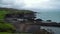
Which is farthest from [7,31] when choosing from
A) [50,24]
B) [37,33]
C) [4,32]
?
[50,24]

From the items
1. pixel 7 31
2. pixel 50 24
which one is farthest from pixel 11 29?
pixel 50 24

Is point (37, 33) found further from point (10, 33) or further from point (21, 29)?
point (21, 29)

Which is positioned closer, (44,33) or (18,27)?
(44,33)

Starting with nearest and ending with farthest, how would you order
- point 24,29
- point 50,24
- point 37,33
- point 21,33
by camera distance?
point 37,33 → point 21,33 → point 24,29 → point 50,24

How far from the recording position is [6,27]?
23.5 metres

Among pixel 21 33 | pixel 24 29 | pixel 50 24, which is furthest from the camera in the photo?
pixel 50 24

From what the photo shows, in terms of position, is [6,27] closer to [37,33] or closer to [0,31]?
[0,31]

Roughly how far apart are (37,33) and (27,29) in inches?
193

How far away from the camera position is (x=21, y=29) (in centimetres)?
2594

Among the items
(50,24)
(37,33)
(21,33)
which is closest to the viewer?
(37,33)

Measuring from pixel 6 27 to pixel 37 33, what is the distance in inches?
172

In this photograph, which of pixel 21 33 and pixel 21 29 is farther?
pixel 21 29

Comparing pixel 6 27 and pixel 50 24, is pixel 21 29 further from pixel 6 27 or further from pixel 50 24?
pixel 50 24

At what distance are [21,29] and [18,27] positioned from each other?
51 centimetres
